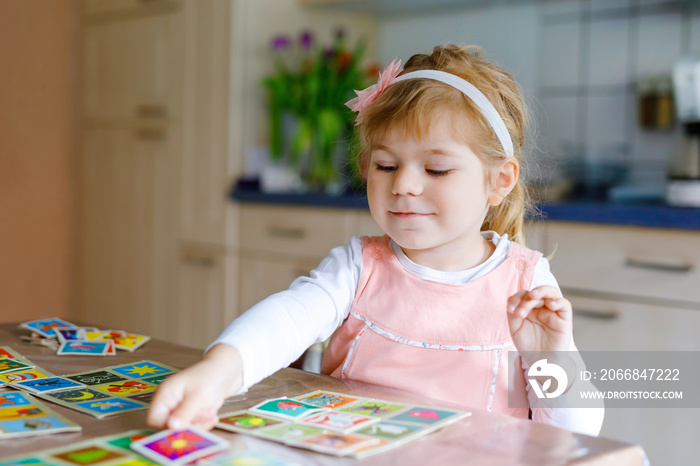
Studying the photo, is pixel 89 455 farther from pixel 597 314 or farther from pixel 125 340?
pixel 597 314

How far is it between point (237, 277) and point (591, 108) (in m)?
1.42

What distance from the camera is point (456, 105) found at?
3.40 ft

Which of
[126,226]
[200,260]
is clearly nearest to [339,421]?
[200,260]

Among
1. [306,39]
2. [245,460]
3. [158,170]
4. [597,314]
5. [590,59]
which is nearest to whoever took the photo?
[245,460]

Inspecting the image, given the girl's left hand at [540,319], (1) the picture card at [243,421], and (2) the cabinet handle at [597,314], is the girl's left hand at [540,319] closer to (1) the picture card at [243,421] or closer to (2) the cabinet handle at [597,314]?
(1) the picture card at [243,421]

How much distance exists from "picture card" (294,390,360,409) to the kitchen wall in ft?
6.08

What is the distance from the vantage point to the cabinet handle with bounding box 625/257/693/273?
1.83 m

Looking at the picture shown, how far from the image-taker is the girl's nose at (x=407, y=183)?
0.99m

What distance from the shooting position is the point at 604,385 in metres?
2.02

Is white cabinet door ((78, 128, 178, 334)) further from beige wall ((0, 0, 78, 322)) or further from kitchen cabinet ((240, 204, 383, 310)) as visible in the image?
kitchen cabinet ((240, 204, 383, 310))

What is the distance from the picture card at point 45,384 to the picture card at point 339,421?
31 centimetres

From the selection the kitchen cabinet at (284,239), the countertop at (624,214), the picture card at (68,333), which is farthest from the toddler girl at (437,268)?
the kitchen cabinet at (284,239)

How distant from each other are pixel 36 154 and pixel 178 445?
3.21m

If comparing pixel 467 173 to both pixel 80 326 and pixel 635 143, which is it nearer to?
pixel 80 326
